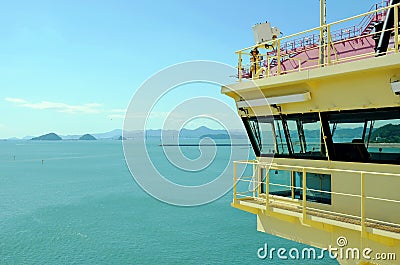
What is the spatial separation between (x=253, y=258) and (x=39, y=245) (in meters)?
19.4

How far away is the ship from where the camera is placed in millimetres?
6902

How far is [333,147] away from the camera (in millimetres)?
8055

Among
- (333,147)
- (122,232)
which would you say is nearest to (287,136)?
(333,147)

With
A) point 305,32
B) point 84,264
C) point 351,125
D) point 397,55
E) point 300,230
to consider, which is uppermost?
point 305,32

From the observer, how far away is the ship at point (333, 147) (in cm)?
690

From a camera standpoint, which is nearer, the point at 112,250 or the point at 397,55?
the point at 397,55

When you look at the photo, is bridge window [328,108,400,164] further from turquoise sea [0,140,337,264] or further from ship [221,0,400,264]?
turquoise sea [0,140,337,264]

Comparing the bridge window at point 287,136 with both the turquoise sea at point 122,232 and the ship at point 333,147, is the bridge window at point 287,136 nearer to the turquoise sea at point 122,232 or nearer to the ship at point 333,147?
the ship at point 333,147

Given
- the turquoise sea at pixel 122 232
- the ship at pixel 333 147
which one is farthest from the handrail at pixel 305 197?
the turquoise sea at pixel 122 232

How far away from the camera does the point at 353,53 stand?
12422 mm

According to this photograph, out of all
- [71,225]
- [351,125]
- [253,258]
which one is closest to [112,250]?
[71,225]

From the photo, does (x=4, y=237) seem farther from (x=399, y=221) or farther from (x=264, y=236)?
(x=399, y=221)

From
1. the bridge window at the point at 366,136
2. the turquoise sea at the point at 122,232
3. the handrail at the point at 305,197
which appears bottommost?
the turquoise sea at the point at 122,232

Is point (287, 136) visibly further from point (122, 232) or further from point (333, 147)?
point (122, 232)
